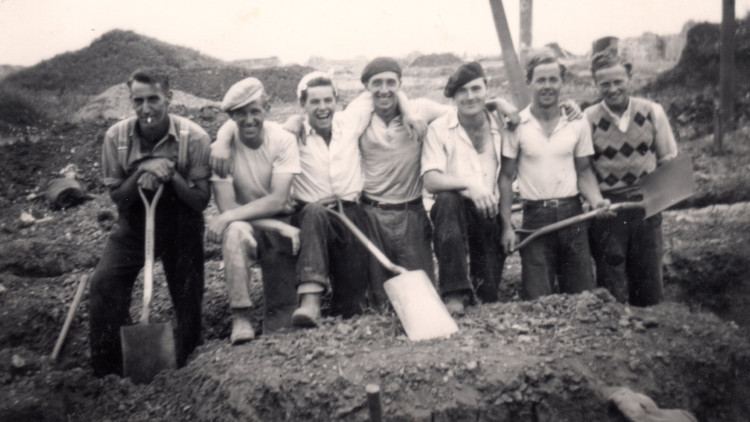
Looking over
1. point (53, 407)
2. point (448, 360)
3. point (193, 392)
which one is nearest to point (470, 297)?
point (448, 360)

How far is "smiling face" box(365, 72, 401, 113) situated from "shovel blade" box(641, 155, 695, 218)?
1821mm

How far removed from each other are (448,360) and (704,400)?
1.41 metres

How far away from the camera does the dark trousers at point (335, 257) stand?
13.1ft

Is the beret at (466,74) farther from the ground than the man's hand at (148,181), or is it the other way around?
the beret at (466,74)

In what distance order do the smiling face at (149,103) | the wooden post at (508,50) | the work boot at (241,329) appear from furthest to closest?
the wooden post at (508,50) → the smiling face at (149,103) → the work boot at (241,329)

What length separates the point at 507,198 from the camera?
4.40m

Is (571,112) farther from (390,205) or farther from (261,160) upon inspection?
(261,160)

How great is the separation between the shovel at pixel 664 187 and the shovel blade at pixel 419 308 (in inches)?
32.0

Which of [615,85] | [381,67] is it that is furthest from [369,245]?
[615,85]

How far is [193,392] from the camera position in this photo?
3.60m

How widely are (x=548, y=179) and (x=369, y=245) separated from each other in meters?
1.25

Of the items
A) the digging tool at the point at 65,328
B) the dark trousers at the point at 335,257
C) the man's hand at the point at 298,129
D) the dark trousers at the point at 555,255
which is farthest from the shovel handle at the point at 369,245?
the digging tool at the point at 65,328

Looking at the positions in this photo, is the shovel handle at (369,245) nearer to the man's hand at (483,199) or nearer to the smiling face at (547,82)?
the man's hand at (483,199)

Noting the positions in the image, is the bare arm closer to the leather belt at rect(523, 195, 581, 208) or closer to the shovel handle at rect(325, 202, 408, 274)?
the leather belt at rect(523, 195, 581, 208)
